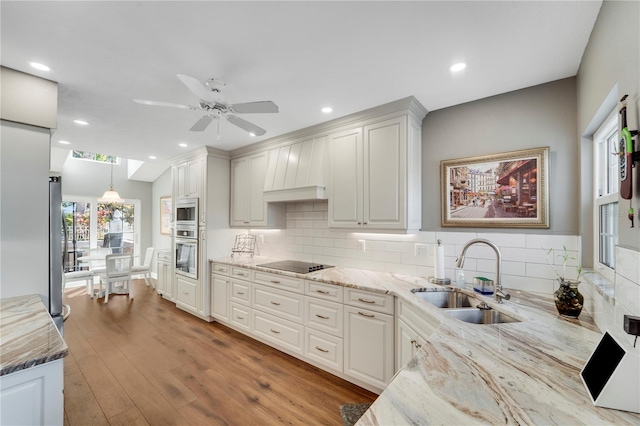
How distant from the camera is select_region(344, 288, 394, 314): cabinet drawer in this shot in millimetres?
2232

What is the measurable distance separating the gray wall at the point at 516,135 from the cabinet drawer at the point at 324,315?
1.21 m

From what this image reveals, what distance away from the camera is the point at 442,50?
171cm

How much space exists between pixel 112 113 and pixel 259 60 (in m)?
1.91

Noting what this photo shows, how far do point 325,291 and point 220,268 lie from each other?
1888 mm

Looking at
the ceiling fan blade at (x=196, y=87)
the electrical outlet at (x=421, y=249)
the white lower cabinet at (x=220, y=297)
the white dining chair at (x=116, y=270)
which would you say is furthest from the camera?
the white dining chair at (x=116, y=270)

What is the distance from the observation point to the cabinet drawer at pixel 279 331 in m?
2.83

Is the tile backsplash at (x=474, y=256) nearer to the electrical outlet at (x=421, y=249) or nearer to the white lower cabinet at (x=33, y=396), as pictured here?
the electrical outlet at (x=421, y=249)

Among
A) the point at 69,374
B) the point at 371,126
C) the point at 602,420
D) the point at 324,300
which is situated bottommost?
the point at 69,374

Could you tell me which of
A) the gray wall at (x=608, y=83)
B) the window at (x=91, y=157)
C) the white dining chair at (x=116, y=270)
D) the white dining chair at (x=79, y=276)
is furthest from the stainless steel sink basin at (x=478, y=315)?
the window at (x=91, y=157)

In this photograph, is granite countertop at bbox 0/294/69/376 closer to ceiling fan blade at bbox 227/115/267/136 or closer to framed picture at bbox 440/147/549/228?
ceiling fan blade at bbox 227/115/267/136

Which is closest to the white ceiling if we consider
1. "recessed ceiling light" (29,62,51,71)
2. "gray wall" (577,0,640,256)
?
"recessed ceiling light" (29,62,51,71)

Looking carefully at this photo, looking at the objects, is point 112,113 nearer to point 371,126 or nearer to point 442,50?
point 371,126

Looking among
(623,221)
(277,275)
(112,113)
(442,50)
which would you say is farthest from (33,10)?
(623,221)

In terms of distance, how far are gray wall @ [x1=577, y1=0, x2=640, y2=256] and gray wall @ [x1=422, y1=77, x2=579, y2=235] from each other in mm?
94
